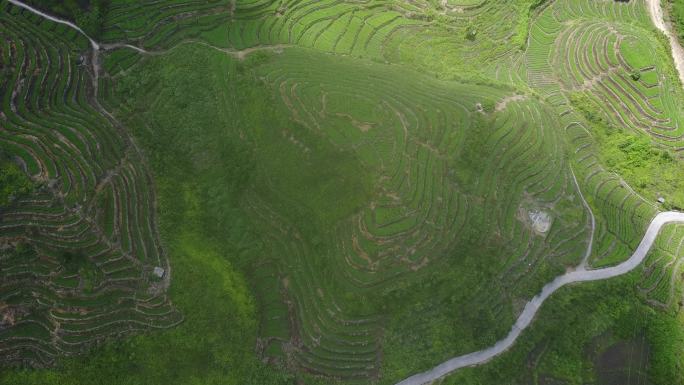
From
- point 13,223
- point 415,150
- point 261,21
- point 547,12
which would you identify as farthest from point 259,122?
point 547,12

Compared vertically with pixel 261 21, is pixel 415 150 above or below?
below

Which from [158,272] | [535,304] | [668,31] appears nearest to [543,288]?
[535,304]

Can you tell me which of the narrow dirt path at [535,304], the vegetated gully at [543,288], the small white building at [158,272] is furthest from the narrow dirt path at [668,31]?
the small white building at [158,272]

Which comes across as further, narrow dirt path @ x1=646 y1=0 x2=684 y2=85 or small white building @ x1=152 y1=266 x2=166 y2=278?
narrow dirt path @ x1=646 y1=0 x2=684 y2=85

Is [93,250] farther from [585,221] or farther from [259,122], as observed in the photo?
[585,221]

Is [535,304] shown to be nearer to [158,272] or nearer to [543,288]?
[543,288]

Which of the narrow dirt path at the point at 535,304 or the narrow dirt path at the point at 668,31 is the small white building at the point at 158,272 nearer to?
the narrow dirt path at the point at 535,304

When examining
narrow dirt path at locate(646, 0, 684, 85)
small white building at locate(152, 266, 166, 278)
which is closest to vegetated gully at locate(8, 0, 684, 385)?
narrow dirt path at locate(646, 0, 684, 85)

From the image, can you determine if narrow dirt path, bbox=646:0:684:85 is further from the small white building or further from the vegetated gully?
the small white building
